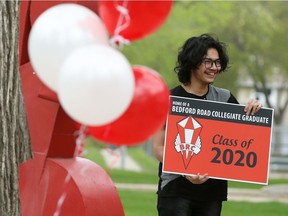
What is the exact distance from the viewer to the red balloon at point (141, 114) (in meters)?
4.04

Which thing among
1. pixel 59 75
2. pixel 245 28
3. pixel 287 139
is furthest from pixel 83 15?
pixel 287 139

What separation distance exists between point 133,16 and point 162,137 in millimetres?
1444

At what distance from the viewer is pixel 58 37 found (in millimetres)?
4004

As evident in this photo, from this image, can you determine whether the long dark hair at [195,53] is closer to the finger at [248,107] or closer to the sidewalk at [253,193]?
the finger at [248,107]

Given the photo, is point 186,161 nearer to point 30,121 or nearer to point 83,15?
point 30,121

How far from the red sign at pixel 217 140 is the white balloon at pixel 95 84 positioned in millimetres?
1598

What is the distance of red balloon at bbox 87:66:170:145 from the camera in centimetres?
404

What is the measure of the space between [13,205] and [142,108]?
6.10ft

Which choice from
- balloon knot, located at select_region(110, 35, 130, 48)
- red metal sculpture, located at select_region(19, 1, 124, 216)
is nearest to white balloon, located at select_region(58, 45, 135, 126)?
balloon knot, located at select_region(110, 35, 130, 48)

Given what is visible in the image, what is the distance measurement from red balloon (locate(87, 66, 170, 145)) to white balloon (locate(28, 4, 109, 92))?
278mm

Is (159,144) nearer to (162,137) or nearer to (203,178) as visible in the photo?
(162,137)

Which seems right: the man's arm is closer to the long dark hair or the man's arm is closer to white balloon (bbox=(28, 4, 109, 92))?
the long dark hair

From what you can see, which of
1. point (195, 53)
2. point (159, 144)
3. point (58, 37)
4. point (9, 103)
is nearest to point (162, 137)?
point (159, 144)

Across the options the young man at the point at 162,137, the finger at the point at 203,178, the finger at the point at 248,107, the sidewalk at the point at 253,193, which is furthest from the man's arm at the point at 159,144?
the sidewalk at the point at 253,193
